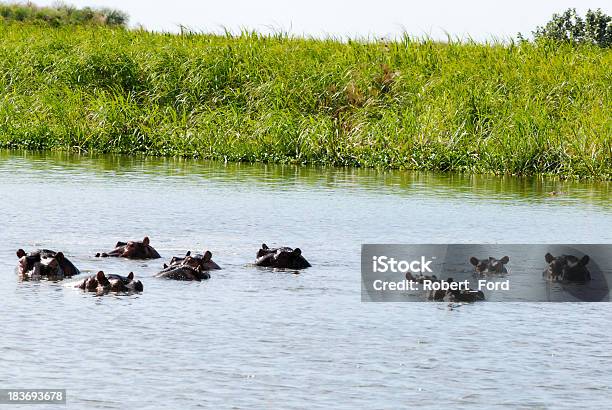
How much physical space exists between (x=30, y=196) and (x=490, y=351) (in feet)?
30.6

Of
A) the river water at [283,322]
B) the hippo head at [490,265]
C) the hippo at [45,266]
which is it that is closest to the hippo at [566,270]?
the hippo head at [490,265]

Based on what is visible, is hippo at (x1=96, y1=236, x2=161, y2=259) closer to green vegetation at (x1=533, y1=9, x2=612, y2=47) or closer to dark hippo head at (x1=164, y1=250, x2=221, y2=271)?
dark hippo head at (x1=164, y1=250, x2=221, y2=271)

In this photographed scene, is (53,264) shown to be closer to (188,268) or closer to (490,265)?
(188,268)

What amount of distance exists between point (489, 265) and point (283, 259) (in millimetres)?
1784

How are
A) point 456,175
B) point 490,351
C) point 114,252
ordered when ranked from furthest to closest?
point 456,175 → point 114,252 → point 490,351

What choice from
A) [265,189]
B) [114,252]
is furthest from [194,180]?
[114,252]

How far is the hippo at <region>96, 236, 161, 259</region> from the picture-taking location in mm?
11180

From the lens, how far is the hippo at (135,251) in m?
11.2

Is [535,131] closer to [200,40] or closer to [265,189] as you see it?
[265,189]

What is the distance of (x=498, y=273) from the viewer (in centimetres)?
1077

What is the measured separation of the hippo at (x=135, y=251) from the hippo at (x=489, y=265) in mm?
2878

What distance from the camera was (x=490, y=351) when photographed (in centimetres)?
795

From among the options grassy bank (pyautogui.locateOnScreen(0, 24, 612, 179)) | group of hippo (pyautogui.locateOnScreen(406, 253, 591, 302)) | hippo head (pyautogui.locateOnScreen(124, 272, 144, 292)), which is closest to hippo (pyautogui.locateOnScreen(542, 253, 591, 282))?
group of hippo (pyautogui.locateOnScreen(406, 253, 591, 302))

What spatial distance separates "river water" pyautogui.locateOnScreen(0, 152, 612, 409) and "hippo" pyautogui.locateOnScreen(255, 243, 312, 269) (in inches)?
5.2
